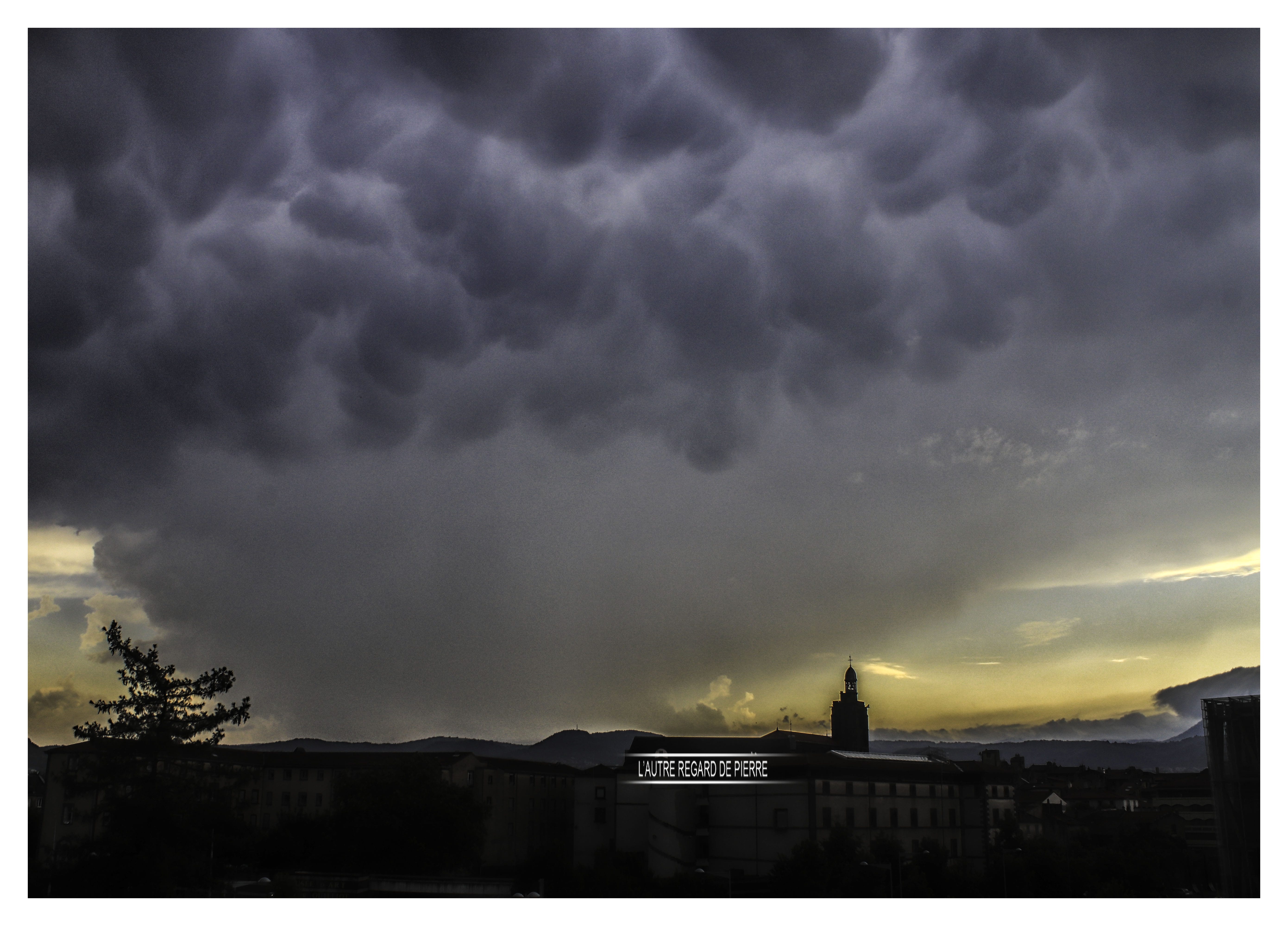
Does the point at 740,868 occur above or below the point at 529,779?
below

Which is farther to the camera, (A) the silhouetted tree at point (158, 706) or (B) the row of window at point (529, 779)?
(B) the row of window at point (529, 779)

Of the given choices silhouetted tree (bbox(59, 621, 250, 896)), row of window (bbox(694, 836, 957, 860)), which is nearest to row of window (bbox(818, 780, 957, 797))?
row of window (bbox(694, 836, 957, 860))

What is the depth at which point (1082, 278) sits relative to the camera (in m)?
18.9

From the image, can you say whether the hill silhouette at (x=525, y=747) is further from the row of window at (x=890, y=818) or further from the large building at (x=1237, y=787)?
the large building at (x=1237, y=787)

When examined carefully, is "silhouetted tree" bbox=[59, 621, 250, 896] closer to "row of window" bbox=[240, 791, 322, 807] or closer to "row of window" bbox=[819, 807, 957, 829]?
"row of window" bbox=[240, 791, 322, 807]

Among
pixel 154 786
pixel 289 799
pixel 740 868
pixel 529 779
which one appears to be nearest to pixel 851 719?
pixel 740 868

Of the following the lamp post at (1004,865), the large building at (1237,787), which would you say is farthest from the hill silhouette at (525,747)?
the large building at (1237,787)

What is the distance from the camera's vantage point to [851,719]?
1942 cm

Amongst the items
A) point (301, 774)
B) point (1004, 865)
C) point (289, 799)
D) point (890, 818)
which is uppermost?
point (301, 774)

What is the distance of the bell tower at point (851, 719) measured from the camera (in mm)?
18859

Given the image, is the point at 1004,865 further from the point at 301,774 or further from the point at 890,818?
the point at 301,774

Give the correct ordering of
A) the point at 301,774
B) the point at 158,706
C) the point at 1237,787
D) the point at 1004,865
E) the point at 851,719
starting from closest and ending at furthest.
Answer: the point at 1237,787 → the point at 1004,865 → the point at 158,706 → the point at 301,774 → the point at 851,719
